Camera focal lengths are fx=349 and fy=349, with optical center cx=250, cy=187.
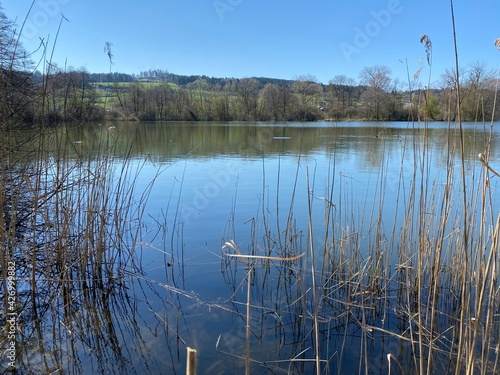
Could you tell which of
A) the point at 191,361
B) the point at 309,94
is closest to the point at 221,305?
the point at 191,361

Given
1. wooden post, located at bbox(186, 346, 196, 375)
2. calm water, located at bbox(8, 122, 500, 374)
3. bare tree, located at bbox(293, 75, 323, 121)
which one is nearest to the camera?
wooden post, located at bbox(186, 346, 196, 375)

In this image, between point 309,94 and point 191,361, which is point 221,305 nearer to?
point 191,361

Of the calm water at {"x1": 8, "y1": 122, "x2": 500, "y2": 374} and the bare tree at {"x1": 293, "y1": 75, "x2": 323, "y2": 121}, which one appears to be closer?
the calm water at {"x1": 8, "y1": 122, "x2": 500, "y2": 374}

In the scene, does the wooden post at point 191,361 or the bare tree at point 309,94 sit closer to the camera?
the wooden post at point 191,361

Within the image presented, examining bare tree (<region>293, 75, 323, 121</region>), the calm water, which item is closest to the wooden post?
the calm water

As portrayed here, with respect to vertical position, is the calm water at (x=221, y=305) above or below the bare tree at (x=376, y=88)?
below

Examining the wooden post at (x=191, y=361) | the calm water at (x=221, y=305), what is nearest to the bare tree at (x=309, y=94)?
the calm water at (x=221, y=305)

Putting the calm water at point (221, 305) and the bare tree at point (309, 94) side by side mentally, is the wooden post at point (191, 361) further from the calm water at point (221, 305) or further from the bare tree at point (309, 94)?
the bare tree at point (309, 94)

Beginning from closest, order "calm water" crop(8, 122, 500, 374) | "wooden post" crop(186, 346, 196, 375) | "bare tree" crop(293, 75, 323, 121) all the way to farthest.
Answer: "wooden post" crop(186, 346, 196, 375) → "calm water" crop(8, 122, 500, 374) → "bare tree" crop(293, 75, 323, 121)

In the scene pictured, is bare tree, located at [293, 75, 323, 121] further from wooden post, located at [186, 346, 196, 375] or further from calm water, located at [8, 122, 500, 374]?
wooden post, located at [186, 346, 196, 375]

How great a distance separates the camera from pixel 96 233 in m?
3.75

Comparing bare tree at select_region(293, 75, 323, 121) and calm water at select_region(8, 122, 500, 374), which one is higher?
bare tree at select_region(293, 75, 323, 121)

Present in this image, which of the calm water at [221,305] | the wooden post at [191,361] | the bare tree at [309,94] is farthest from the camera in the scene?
the bare tree at [309,94]

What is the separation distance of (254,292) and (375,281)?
4.11 ft
